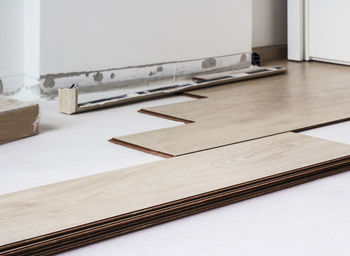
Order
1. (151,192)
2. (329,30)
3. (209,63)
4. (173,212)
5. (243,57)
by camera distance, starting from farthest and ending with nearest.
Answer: (329,30), (243,57), (209,63), (151,192), (173,212)

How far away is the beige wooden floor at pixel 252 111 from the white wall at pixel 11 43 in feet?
3.25

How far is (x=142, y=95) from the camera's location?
4.24 m

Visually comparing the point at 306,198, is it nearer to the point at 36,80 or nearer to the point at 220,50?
the point at 36,80

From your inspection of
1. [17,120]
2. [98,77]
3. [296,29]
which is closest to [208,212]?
[17,120]

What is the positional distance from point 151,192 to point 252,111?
5.22ft

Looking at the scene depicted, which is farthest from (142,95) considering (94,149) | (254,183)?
(254,183)

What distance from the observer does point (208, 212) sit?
2.33 meters

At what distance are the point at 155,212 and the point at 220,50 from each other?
10.3 feet

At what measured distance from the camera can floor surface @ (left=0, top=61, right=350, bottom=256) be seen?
2.03 m

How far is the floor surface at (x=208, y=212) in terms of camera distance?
6.64 feet

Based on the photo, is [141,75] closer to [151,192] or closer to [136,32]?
[136,32]

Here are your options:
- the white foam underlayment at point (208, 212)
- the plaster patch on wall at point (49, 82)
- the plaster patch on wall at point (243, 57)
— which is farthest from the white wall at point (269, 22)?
the white foam underlayment at point (208, 212)

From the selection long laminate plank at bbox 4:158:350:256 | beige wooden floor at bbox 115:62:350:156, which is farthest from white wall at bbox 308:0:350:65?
long laminate plank at bbox 4:158:350:256

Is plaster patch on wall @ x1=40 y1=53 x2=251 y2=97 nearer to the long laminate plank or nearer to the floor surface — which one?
the floor surface
